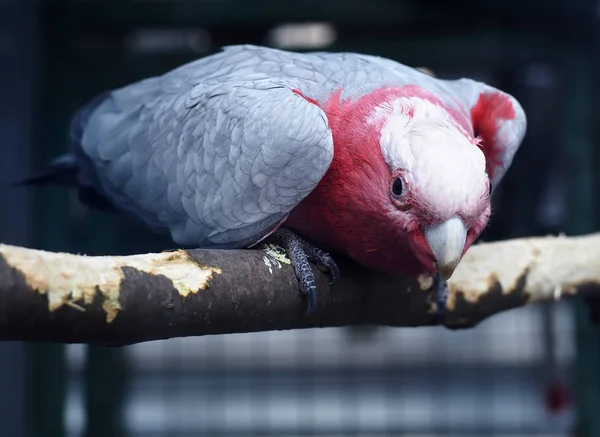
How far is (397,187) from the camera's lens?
123 centimetres

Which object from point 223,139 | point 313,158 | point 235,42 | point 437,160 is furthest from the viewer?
point 235,42

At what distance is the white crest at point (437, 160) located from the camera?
1.14 metres

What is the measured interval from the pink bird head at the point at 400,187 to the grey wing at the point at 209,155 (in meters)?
0.07

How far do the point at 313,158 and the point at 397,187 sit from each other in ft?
0.59

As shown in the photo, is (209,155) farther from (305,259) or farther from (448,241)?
(448,241)

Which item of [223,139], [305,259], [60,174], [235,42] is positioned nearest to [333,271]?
[305,259]

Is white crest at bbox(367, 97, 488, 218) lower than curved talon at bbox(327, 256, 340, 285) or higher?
higher

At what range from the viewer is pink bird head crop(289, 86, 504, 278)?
1155 mm

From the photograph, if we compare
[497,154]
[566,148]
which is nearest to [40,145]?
[497,154]

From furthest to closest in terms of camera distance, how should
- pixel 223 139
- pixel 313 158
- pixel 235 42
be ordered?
1. pixel 235 42
2. pixel 223 139
3. pixel 313 158

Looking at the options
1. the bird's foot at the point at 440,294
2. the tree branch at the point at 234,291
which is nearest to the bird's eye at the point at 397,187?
the tree branch at the point at 234,291

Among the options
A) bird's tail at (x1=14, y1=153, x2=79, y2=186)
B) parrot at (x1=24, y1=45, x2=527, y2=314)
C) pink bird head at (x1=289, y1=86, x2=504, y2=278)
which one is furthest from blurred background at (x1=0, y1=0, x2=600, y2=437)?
pink bird head at (x1=289, y1=86, x2=504, y2=278)

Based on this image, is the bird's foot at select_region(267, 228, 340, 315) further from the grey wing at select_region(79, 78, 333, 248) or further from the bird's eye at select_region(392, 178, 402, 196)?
the bird's eye at select_region(392, 178, 402, 196)

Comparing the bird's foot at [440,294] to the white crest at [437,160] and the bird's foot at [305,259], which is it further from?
the white crest at [437,160]
